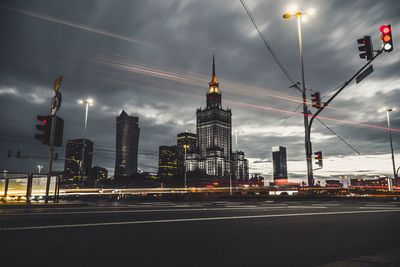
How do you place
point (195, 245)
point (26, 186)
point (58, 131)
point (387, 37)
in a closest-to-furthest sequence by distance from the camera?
point (195, 245) → point (387, 37) → point (58, 131) → point (26, 186)

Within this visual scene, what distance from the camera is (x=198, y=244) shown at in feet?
12.2

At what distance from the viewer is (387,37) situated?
12.4m

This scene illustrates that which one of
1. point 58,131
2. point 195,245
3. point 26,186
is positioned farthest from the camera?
point 26,186

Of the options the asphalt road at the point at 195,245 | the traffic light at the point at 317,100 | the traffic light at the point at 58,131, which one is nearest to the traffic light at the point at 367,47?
the traffic light at the point at 317,100

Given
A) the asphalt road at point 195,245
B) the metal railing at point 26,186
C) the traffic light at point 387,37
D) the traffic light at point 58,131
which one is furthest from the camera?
the metal railing at point 26,186

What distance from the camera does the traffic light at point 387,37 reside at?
12336 millimetres

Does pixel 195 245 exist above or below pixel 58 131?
below

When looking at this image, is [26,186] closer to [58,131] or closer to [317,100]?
[58,131]

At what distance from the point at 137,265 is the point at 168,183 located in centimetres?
18196

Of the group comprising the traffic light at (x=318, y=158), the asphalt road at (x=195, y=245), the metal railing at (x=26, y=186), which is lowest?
the asphalt road at (x=195, y=245)

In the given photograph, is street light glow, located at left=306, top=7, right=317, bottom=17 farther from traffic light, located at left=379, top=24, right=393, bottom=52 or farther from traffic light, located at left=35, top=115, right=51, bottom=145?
traffic light, located at left=35, top=115, right=51, bottom=145

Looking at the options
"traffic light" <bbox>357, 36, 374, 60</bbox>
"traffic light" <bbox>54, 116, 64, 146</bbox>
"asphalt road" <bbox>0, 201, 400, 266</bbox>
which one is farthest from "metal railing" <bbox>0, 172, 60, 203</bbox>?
"traffic light" <bbox>357, 36, 374, 60</bbox>

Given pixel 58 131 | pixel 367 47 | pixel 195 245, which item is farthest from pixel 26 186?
pixel 367 47

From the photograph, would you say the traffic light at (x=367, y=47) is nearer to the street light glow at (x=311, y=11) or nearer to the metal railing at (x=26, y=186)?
the street light glow at (x=311, y=11)
